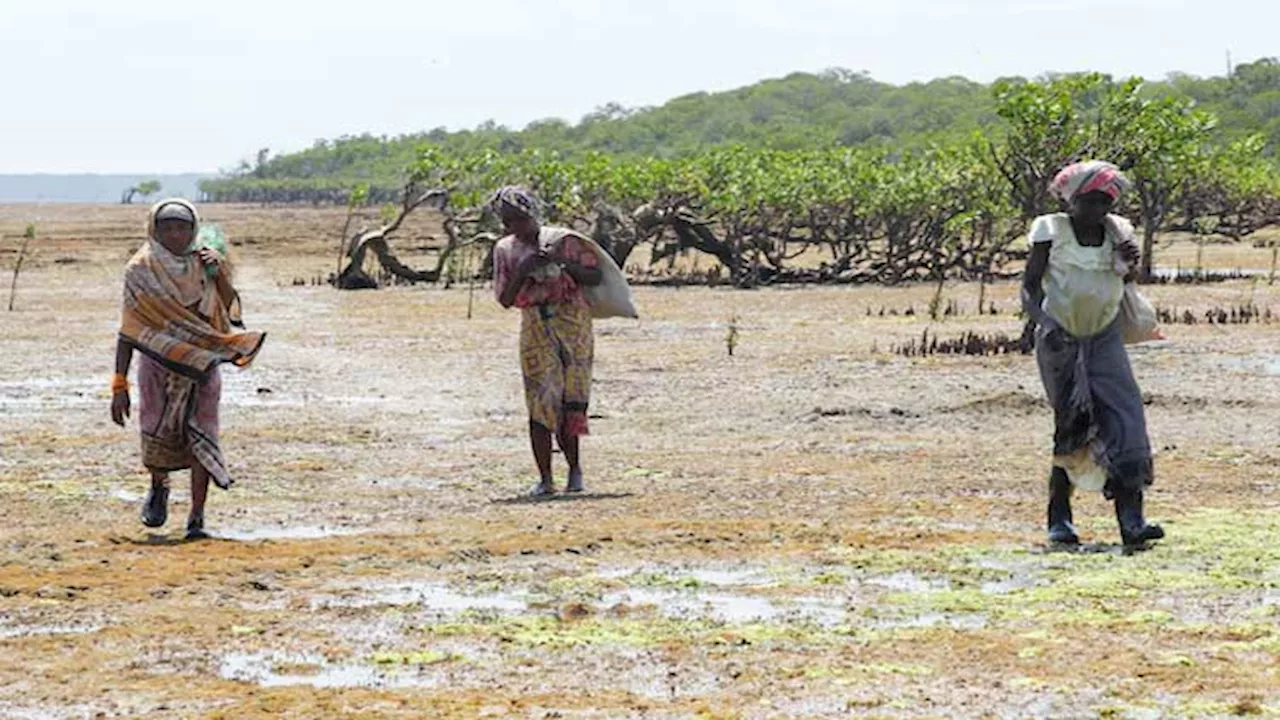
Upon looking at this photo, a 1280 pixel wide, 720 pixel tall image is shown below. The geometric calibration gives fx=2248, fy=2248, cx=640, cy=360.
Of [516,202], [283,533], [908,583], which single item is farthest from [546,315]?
[908,583]

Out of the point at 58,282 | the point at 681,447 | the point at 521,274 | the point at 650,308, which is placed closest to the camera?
the point at 521,274

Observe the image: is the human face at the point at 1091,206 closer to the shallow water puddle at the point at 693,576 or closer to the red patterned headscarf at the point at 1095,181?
the red patterned headscarf at the point at 1095,181

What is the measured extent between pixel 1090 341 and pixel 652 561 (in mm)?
1914

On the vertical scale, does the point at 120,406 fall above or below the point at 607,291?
below

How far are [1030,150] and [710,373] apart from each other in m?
7.04

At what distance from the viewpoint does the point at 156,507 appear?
9.61 m

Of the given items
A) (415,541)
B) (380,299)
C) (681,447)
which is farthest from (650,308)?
(415,541)

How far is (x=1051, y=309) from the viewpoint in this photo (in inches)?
346

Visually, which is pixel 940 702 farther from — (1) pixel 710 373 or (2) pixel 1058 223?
(1) pixel 710 373

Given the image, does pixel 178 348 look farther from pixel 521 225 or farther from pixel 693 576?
pixel 693 576

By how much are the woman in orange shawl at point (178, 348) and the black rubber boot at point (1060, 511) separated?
331cm

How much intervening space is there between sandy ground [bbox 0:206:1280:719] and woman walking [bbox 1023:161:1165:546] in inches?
12.0

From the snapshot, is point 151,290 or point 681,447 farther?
point 681,447

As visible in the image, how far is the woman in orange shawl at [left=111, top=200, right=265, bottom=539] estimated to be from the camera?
932 centimetres
